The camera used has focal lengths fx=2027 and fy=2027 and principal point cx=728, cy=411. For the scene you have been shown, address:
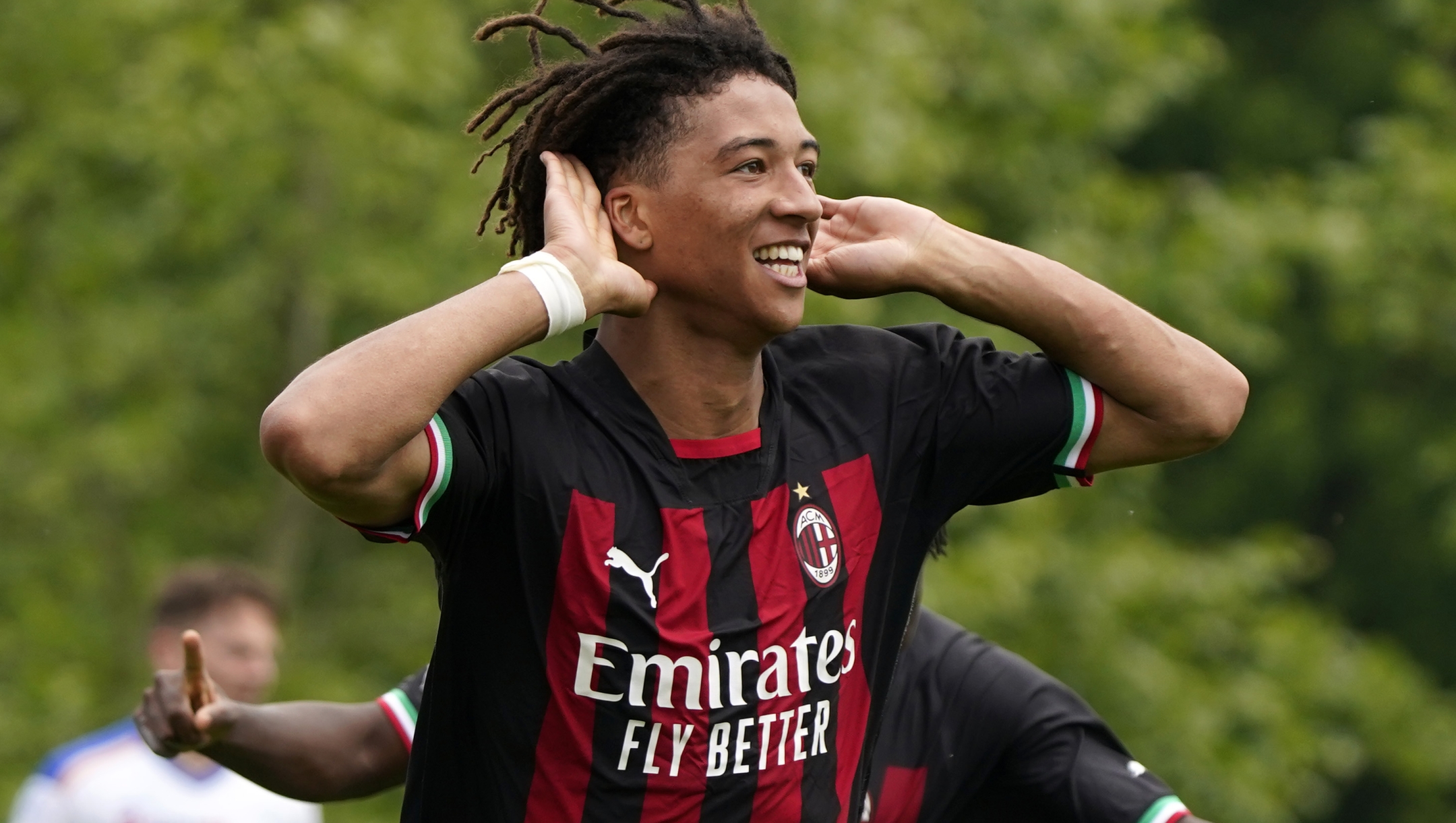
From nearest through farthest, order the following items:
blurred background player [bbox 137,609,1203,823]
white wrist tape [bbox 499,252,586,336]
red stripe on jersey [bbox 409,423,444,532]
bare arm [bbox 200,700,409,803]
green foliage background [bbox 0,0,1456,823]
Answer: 1. red stripe on jersey [bbox 409,423,444,532]
2. white wrist tape [bbox 499,252,586,336]
3. bare arm [bbox 200,700,409,803]
4. blurred background player [bbox 137,609,1203,823]
5. green foliage background [bbox 0,0,1456,823]

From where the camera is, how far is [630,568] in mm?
3727

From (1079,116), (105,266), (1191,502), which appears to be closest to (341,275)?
(105,266)

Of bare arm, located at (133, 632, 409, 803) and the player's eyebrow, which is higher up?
the player's eyebrow

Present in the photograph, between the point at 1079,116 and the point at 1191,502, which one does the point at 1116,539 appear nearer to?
the point at 1079,116

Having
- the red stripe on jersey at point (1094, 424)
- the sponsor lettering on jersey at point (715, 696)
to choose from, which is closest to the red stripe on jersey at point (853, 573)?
the sponsor lettering on jersey at point (715, 696)

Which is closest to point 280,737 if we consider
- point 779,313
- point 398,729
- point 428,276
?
point 398,729

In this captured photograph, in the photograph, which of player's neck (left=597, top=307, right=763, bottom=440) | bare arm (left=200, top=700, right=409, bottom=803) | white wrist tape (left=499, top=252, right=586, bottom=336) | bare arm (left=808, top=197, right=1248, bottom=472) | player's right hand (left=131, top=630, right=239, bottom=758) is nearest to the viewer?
white wrist tape (left=499, top=252, right=586, bottom=336)

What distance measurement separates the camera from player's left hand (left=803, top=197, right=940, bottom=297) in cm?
405

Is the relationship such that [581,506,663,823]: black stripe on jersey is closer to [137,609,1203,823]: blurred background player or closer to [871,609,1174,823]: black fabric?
[137,609,1203,823]: blurred background player

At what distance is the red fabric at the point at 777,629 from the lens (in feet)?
12.4

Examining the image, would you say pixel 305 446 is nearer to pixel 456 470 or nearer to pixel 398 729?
pixel 456 470

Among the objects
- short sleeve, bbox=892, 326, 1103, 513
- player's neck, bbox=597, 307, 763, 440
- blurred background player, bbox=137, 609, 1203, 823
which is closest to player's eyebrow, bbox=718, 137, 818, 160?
player's neck, bbox=597, 307, 763, 440

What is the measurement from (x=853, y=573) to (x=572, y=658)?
59 centimetres

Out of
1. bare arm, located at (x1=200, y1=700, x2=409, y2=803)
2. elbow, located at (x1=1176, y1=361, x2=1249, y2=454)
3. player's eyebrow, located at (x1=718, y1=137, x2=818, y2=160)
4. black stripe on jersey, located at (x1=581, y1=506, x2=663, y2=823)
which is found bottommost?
bare arm, located at (x1=200, y1=700, x2=409, y2=803)
